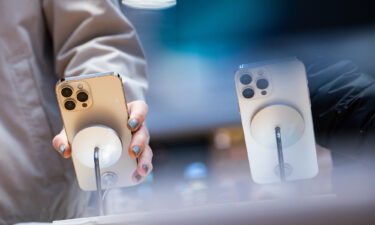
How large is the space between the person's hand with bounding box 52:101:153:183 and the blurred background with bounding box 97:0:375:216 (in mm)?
46

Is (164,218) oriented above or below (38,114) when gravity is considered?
above

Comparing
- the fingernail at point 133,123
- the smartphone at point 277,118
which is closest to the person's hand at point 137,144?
the fingernail at point 133,123

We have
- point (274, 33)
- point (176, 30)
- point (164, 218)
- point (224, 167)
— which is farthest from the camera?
point (224, 167)

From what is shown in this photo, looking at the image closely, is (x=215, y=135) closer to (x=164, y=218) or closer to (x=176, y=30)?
(x=176, y=30)

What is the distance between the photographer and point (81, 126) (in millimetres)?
689

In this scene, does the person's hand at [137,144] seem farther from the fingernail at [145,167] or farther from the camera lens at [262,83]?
the camera lens at [262,83]

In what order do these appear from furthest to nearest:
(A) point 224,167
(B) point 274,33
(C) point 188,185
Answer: (A) point 224,167 → (C) point 188,185 → (B) point 274,33

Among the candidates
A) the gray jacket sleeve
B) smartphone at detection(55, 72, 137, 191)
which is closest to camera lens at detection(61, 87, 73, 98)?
smartphone at detection(55, 72, 137, 191)

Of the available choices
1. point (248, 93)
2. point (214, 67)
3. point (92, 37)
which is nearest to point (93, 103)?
point (248, 93)

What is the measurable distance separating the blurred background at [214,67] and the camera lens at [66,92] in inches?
5.9

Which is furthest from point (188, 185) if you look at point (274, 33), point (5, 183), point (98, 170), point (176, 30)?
point (98, 170)

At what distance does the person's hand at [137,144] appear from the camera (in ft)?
2.28

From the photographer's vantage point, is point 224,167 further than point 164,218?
Yes

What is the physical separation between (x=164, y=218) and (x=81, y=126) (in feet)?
1.11
